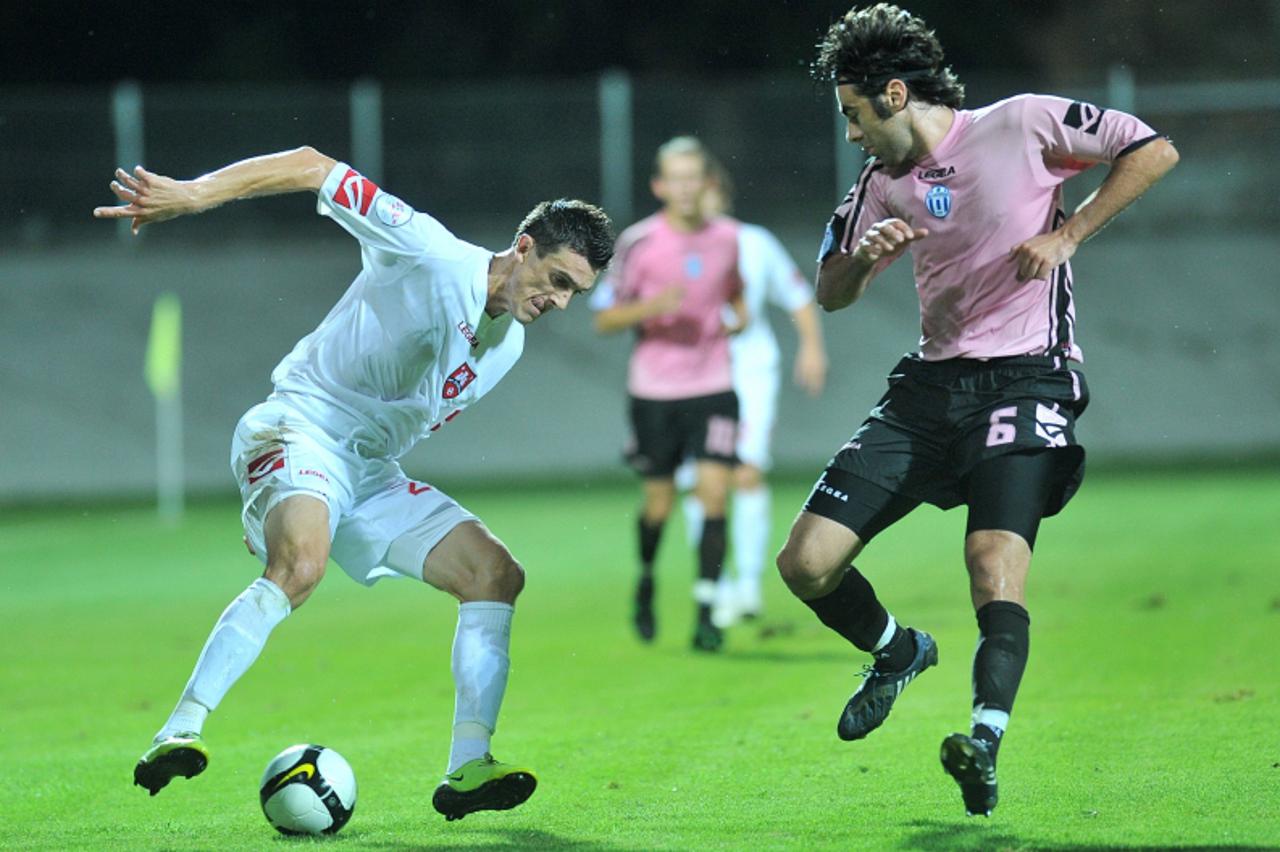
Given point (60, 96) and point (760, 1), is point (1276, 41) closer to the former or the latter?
point (760, 1)

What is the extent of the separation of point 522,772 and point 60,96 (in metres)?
20.4

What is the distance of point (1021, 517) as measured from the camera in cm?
564

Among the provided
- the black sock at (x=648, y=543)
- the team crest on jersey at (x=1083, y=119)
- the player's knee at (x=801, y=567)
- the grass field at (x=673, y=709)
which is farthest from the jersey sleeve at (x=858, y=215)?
the black sock at (x=648, y=543)

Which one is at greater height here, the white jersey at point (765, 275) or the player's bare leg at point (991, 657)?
the white jersey at point (765, 275)

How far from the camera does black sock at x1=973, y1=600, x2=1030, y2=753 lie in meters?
5.29

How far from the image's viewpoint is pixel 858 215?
616 cm

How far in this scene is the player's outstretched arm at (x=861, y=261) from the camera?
568 centimetres

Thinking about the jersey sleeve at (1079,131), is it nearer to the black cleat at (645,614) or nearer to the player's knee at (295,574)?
the player's knee at (295,574)

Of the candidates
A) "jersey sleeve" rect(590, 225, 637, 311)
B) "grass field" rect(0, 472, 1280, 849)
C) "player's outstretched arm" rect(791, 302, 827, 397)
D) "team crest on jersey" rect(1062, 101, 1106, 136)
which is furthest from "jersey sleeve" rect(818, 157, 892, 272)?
"player's outstretched arm" rect(791, 302, 827, 397)

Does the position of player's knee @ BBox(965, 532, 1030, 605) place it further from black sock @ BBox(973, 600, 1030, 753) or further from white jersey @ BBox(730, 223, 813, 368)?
white jersey @ BBox(730, 223, 813, 368)

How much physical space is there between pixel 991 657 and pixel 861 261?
137 cm

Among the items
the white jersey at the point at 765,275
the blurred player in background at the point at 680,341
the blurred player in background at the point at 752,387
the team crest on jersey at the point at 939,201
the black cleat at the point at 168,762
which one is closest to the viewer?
the black cleat at the point at 168,762

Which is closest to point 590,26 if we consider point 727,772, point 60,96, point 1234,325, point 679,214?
point 60,96

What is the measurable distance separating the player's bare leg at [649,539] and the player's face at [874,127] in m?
4.54
